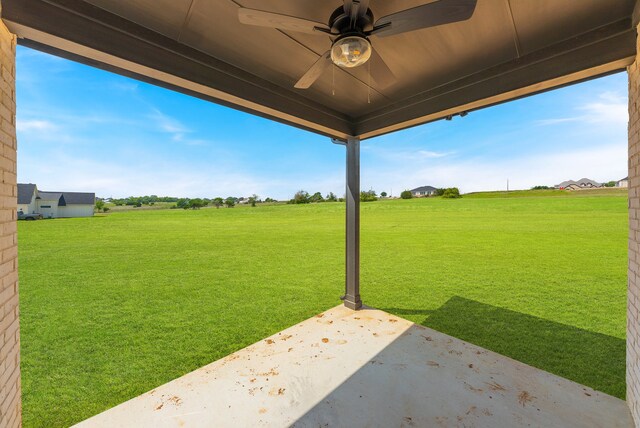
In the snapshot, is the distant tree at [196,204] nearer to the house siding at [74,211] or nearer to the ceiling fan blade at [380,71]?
the house siding at [74,211]

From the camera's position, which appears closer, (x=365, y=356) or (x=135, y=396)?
(x=135, y=396)

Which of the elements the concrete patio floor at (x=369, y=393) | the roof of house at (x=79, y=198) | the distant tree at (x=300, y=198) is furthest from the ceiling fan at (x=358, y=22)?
the distant tree at (x=300, y=198)

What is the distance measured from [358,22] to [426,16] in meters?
0.35

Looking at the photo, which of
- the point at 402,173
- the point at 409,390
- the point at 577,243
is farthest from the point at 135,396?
the point at 402,173

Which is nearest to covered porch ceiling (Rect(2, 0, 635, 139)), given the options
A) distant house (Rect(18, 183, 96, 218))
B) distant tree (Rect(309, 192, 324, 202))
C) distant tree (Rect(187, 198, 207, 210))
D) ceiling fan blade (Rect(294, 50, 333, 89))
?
ceiling fan blade (Rect(294, 50, 333, 89))

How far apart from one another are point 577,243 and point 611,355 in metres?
6.41

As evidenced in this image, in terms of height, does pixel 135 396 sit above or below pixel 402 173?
below

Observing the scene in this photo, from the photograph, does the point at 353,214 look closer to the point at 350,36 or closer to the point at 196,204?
the point at 350,36

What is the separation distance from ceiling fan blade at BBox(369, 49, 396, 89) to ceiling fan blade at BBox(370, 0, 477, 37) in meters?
0.26

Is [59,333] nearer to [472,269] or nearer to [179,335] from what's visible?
[179,335]

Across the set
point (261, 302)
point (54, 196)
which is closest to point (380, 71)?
point (261, 302)

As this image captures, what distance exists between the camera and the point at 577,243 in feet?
22.4

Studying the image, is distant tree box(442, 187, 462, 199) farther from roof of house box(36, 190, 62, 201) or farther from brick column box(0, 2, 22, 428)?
roof of house box(36, 190, 62, 201)

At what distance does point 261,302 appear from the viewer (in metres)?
3.69
